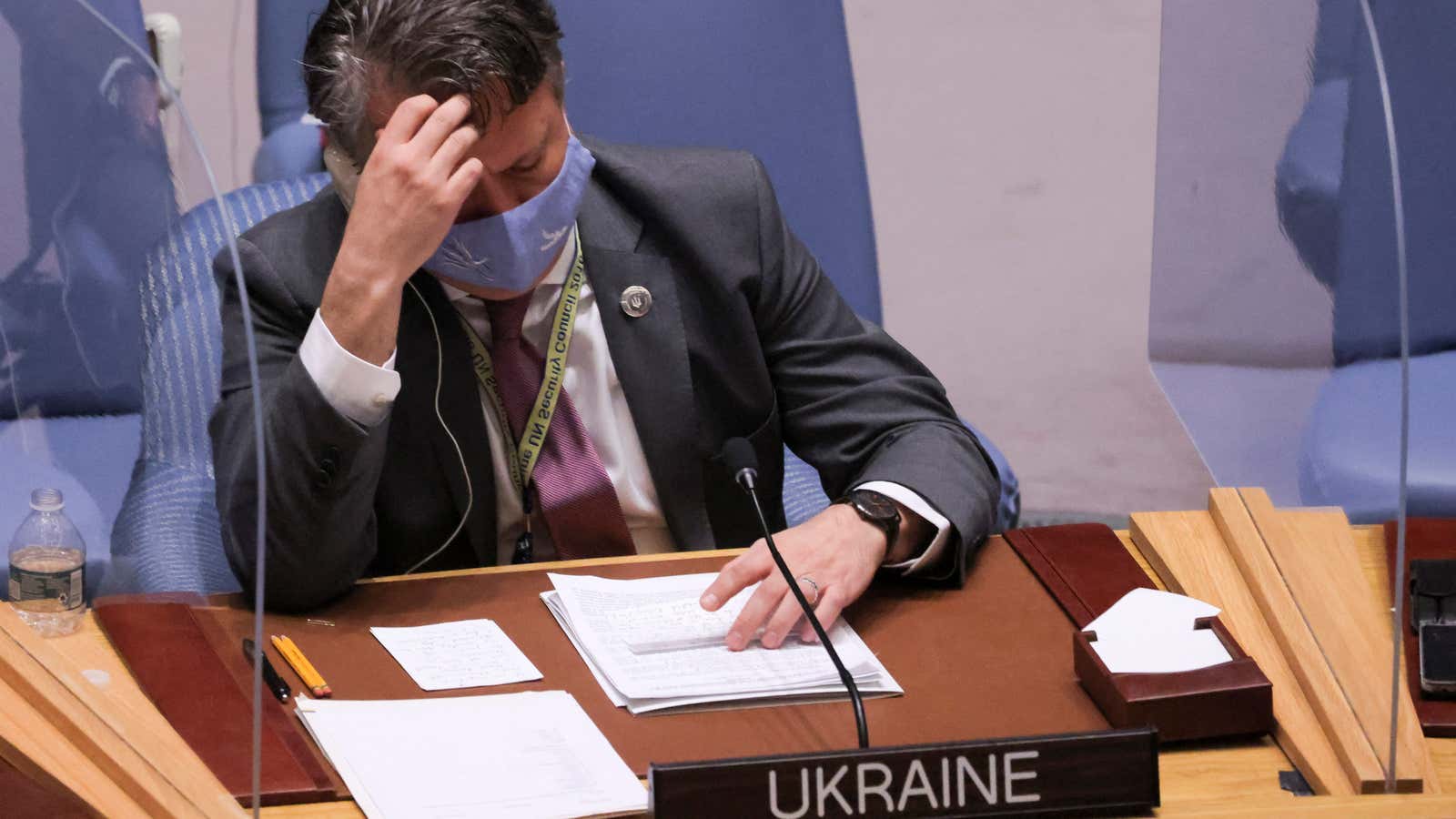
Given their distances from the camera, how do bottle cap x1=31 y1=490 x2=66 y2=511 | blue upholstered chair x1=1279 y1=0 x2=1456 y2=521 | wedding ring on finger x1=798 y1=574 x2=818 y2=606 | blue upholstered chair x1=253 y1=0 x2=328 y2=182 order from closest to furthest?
1. bottle cap x1=31 y1=490 x2=66 y2=511
2. blue upholstered chair x1=1279 y1=0 x2=1456 y2=521
3. wedding ring on finger x1=798 y1=574 x2=818 y2=606
4. blue upholstered chair x1=253 y1=0 x2=328 y2=182

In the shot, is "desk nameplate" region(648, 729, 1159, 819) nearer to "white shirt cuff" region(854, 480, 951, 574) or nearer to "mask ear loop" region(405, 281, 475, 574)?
"white shirt cuff" region(854, 480, 951, 574)

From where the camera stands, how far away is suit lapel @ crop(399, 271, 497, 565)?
65.5 inches

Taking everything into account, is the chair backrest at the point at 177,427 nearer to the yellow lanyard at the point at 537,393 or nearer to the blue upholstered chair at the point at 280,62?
the yellow lanyard at the point at 537,393

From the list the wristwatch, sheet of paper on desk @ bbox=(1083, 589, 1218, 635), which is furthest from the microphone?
sheet of paper on desk @ bbox=(1083, 589, 1218, 635)

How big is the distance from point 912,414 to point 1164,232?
0.36m

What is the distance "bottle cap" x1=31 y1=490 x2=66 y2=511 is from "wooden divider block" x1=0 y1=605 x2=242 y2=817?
89 mm

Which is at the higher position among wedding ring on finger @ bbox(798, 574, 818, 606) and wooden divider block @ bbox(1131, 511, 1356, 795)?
wedding ring on finger @ bbox(798, 574, 818, 606)

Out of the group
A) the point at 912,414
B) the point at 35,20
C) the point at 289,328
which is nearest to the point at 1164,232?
the point at 912,414

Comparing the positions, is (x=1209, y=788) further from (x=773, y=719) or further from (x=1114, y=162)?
(x=1114, y=162)

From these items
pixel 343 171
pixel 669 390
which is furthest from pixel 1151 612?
pixel 343 171

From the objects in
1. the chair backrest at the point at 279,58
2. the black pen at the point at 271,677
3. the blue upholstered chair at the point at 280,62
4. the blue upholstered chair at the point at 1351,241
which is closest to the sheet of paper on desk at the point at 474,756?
the black pen at the point at 271,677

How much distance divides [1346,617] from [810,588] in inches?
17.1

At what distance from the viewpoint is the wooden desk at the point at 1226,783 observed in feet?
3.84

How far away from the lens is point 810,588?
1455mm
